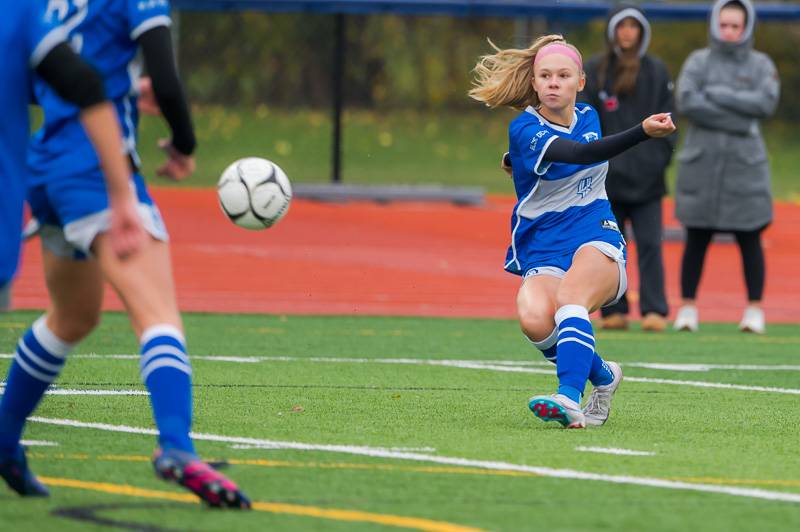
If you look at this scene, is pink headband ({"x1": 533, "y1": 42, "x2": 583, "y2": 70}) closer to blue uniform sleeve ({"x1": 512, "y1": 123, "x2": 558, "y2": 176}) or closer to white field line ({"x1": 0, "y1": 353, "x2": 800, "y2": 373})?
blue uniform sleeve ({"x1": 512, "y1": 123, "x2": 558, "y2": 176})

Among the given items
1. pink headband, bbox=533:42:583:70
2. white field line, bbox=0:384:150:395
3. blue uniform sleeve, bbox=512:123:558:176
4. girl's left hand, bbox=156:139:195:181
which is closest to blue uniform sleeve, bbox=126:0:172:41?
girl's left hand, bbox=156:139:195:181

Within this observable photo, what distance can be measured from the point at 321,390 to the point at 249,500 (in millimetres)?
3381

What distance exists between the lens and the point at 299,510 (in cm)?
520

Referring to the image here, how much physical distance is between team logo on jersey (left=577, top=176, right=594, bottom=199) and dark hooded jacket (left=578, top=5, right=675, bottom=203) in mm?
4849

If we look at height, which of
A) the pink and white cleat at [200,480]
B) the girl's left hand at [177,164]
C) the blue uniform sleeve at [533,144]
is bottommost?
the pink and white cleat at [200,480]

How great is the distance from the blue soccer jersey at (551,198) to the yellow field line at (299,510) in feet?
8.81

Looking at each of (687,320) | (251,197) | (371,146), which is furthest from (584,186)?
(371,146)

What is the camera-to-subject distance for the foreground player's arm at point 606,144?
22.7 feet

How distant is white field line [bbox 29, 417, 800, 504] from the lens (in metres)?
5.72

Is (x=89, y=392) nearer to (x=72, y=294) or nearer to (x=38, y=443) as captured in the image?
(x=38, y=443)

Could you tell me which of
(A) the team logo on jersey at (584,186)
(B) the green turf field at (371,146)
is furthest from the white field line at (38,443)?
(B) the green turf field at (371,146)

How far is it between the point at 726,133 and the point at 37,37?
8.91 metres

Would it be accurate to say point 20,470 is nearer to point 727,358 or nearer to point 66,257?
point 66,257

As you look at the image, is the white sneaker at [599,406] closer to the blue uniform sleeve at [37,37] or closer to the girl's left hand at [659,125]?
the girl's left hand at [659,125]
